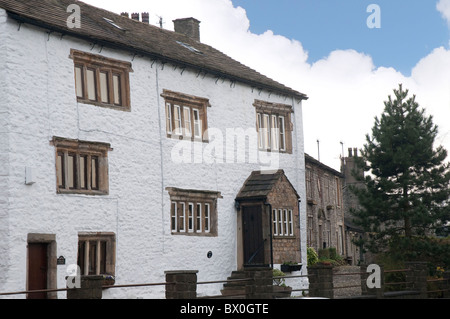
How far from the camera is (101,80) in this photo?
23047mm

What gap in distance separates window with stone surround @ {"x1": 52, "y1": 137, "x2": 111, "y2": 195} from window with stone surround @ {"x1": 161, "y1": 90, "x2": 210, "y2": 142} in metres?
3.29

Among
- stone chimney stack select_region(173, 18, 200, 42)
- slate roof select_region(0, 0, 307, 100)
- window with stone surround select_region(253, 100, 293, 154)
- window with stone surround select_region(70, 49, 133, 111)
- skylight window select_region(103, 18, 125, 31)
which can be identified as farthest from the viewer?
stone chimney stack select_region(173, 18, 200, 42)

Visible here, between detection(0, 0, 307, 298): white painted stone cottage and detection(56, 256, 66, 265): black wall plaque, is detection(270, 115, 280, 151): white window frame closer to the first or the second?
detection(0, 0, 307, 298): white painted stone cottage

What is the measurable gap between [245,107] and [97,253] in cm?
942

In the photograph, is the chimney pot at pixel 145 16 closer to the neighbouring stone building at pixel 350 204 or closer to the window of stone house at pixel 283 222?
the window of stone house at pixel 283 222

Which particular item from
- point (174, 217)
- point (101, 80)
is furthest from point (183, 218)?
point (101, 80)

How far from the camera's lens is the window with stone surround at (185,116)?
999 inches

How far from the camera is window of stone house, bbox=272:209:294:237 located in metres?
27.7

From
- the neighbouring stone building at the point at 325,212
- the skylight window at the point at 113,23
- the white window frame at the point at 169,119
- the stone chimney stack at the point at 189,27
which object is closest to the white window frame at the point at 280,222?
the white window frame at the point at 169,119

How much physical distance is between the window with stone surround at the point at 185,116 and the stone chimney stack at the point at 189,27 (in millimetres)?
7730

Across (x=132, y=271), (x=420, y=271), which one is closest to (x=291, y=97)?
(x=420, y=271)

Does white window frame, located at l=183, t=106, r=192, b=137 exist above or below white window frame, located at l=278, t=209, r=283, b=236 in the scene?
above

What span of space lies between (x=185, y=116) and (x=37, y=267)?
8.03 meters

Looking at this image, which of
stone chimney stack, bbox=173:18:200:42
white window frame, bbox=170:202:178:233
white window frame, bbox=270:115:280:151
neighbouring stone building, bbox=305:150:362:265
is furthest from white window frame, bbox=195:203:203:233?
neighbouring stone building, bbox=305:150:362:265
